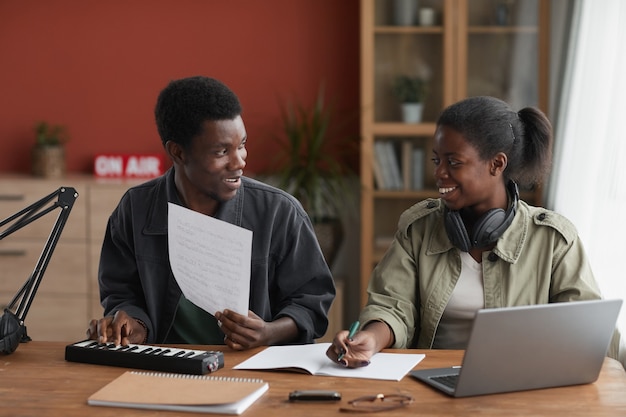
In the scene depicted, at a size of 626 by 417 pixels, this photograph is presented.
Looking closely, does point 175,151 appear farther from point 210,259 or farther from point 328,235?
point 328,235

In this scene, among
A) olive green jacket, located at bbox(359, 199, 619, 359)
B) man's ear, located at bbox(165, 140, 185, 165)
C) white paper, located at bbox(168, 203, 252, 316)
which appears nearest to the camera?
white paper, located at bbox(168, 203, 252, 316)

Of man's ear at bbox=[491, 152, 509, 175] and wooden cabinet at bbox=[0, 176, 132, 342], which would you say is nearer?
man's ear at bbox=[491, 152, 509, 175]

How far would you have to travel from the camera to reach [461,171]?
84.4 inches

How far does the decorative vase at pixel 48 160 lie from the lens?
454 centimetres

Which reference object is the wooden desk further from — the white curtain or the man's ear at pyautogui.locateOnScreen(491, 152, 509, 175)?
the white curtain

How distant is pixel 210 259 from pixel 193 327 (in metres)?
0.39

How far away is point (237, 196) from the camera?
230 cm

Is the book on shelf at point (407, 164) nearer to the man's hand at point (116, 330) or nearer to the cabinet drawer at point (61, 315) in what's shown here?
the cabinet drawer at point (61, 315)

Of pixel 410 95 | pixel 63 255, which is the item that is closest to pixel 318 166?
pixel 410 95

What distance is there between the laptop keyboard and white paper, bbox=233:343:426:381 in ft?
0.23

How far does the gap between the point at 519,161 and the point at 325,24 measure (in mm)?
2526

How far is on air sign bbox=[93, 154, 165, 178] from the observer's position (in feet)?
14.9

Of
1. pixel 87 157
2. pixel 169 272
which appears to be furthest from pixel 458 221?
pixel 87 157

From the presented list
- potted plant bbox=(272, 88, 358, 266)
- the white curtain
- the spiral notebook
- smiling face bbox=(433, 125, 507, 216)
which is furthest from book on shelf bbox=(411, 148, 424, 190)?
the spiral notebook
